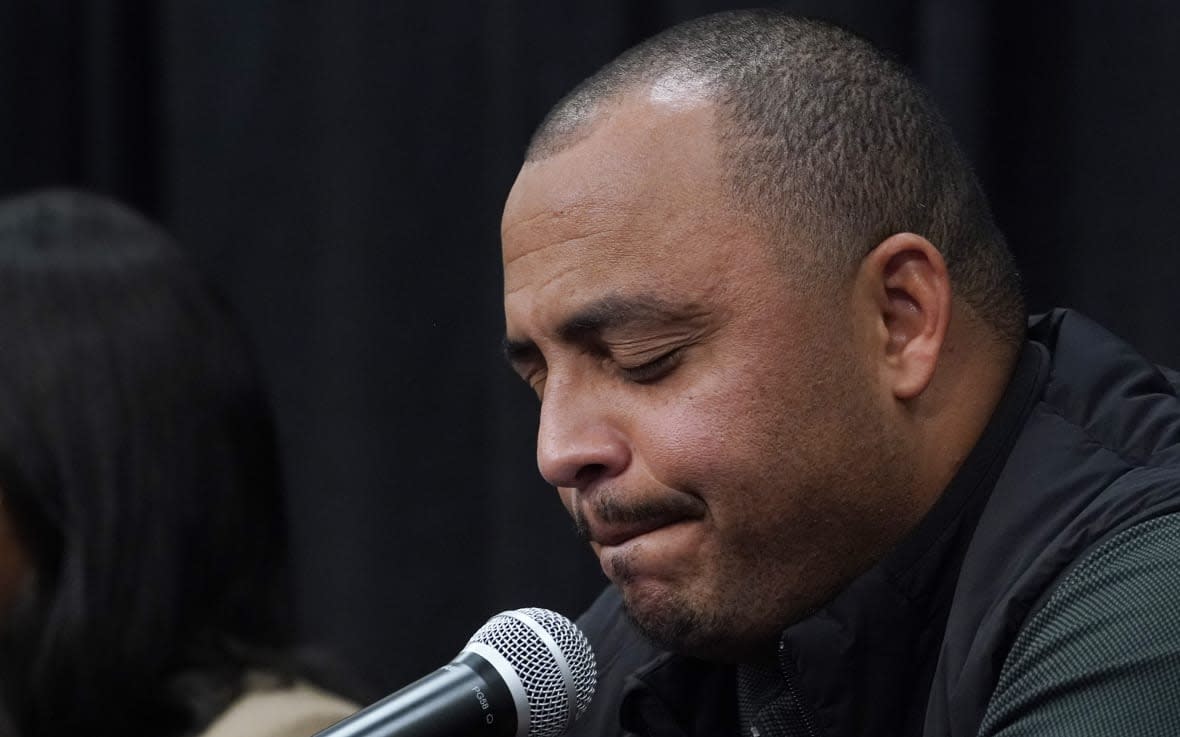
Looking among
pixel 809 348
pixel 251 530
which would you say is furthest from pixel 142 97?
pixel 809 348

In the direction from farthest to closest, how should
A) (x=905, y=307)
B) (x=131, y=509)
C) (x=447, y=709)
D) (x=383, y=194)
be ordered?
1. (x=383, y=194)
2. (x=905, y=307)
3. (x=131, y=509)
4. (x=447, y=709)

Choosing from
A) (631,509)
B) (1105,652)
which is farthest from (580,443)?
(1105,652)

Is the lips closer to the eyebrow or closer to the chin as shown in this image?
the chin

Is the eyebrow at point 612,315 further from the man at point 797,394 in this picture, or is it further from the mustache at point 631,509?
the mustache at point 631,509

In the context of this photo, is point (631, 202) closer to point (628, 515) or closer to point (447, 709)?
point (628, 515)

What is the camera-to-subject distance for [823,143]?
170 cm

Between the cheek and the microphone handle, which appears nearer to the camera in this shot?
the microphone handle

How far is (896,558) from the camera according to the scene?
1.62 meters

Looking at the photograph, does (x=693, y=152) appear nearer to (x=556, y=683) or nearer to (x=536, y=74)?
(x=556, y=683)

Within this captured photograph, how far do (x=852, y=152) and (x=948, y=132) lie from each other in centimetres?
18

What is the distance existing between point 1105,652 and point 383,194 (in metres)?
1.71

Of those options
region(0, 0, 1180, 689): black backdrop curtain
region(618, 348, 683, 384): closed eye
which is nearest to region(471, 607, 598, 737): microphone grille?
region(618, 348, 683, 384): closed eye

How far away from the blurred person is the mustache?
1.12 ft

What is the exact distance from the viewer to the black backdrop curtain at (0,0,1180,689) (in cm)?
228
